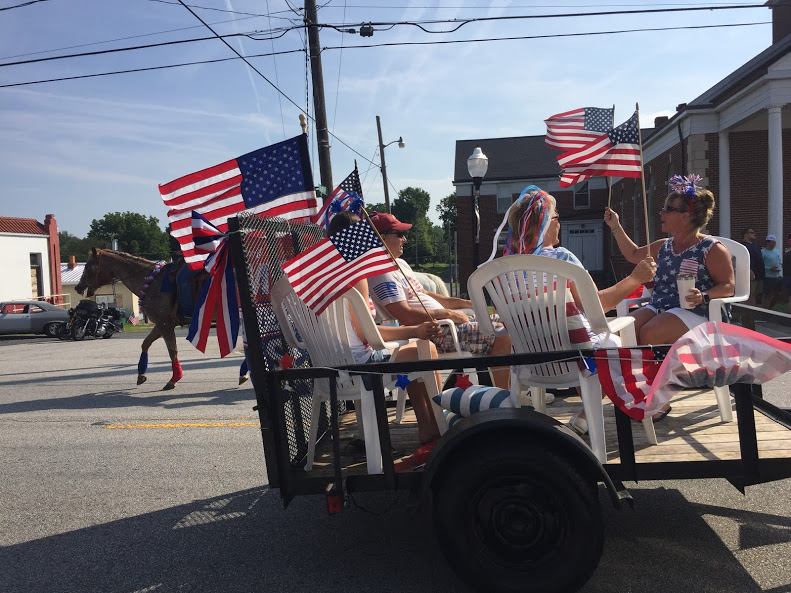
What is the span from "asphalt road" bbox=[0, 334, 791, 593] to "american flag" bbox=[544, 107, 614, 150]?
2.89 m

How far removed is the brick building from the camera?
17.1 metres

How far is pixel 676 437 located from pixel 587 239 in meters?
35.4

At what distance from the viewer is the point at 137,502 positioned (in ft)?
15.5

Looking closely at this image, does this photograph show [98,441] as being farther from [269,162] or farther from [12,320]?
[12,320]

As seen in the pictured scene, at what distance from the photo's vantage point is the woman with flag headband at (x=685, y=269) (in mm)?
4168

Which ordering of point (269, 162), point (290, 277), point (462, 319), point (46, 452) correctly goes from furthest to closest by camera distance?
point (46, 452)
point (462, 319)
point (269, 162)
point (290, 277)

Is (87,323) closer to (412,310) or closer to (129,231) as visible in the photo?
(412,310)

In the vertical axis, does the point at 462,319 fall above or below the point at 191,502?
above

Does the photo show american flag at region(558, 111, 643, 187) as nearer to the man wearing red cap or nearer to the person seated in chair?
the man wearing red cap

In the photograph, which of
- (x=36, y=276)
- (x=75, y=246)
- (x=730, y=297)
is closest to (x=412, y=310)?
(x=730, y=297)

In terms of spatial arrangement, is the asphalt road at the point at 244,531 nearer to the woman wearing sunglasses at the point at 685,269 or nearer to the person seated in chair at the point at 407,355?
the person seated in chair at the point at 407,355

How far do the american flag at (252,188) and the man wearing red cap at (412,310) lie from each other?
523 millimetres

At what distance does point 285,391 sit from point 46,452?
12.7 ft

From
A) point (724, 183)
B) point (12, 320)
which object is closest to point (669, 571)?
point (724, 183)
